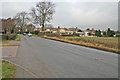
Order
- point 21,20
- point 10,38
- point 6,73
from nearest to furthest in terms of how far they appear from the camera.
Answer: point 6,73
point 10,38
point 21,20

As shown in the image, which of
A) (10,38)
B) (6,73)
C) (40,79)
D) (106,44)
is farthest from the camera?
(10,38)

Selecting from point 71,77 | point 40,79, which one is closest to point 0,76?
point 40,79

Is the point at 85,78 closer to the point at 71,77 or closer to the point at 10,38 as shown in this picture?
the point at 71,77

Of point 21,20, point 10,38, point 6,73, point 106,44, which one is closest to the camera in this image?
point 6,73

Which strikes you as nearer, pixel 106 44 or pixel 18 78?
pixel 18 78

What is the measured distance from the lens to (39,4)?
54781mm

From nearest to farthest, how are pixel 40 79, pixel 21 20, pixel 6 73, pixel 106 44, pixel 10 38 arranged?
pixel 40 79
pixel 6 73
pixel 106 44
pixel 10 38
pixel 21 20

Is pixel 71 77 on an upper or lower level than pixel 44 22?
lower

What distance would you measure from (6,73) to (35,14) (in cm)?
5128

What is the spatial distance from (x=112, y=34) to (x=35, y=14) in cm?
4739

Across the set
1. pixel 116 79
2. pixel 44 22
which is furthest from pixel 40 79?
pixel 44 22

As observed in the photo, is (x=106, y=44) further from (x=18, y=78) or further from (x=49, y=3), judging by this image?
(x=49, y=3)

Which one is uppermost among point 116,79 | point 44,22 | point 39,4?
point 39,4

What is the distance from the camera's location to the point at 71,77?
5367 millimetres
